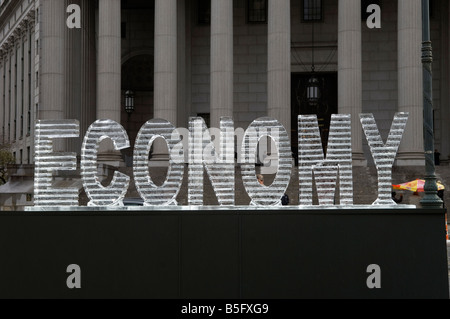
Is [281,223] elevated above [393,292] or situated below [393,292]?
above

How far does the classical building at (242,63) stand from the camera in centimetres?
4428

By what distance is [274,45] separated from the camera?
44562 millimetres

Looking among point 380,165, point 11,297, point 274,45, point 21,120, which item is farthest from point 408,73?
point 21,120

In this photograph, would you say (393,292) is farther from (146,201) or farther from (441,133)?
(441,133)

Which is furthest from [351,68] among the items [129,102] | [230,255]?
[230,255]

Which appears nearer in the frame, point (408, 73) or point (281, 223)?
point (281, 223)

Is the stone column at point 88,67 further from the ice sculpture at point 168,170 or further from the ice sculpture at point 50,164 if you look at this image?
the ice sculpture at point 168,170

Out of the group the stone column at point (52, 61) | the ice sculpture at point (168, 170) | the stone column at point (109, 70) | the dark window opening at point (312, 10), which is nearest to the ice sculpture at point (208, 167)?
the ice sculpture at point (168, 170)

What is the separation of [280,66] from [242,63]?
10.6 m

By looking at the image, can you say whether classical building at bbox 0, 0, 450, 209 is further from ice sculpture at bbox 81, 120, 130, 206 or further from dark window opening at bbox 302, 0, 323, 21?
ice sculpture at bbox 81, 120, 130, 206

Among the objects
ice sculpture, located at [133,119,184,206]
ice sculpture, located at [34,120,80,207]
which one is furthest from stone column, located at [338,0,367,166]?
ice sculpture, located at [34,120,80,207]

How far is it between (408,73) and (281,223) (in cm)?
3501

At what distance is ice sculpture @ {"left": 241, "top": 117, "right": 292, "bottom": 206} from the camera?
1158cm
